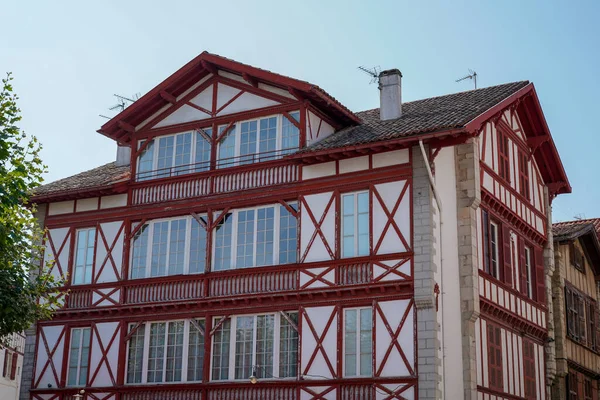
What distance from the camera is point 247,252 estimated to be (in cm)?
2533

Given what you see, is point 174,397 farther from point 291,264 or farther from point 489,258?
point 489,258

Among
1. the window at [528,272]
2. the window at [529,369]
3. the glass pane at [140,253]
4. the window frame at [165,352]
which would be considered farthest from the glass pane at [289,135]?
the window at [529,369]

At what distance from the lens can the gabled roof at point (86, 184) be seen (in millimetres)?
27859

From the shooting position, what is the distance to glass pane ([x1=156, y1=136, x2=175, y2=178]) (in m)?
27.5

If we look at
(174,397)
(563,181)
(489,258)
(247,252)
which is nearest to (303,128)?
(247,252)

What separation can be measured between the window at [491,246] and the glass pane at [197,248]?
757 cm

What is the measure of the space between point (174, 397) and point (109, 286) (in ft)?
13.1

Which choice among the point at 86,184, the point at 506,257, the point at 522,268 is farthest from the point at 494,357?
the point at 86,184

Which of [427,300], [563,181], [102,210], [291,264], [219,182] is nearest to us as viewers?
[427,300]

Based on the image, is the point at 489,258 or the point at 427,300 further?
the point at 489,258

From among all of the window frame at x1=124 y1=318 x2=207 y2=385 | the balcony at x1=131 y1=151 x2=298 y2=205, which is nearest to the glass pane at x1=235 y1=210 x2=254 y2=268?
the balcony at x1=131 y1=151 x2=298 y2=205

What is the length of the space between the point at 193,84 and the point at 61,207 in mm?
5647

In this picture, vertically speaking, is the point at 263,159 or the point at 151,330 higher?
the point at 263,159

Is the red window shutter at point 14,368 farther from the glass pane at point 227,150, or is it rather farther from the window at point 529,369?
the window at point 529,369
